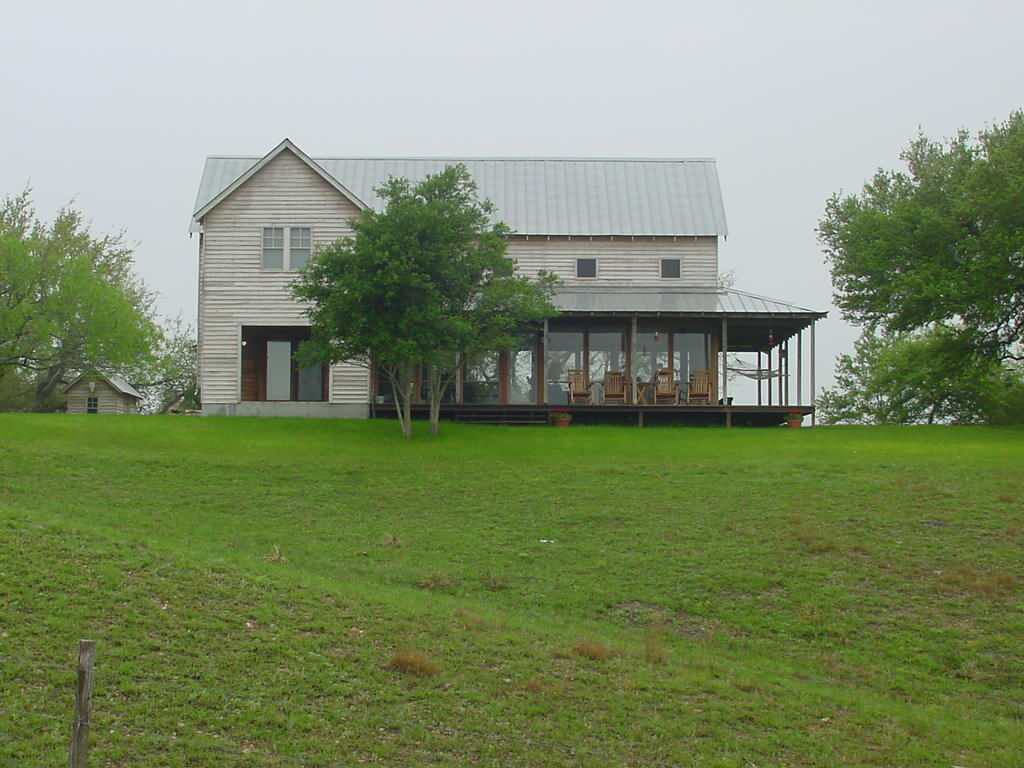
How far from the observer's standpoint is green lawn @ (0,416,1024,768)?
451 inches

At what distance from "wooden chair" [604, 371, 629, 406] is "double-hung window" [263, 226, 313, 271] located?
10.1 meters

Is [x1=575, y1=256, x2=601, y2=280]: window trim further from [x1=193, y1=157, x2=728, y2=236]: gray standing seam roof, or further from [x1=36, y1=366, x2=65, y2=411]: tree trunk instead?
[x1=36, y1=366, x2=65, y2=411]: tree trunk

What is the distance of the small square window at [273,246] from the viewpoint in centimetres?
3772

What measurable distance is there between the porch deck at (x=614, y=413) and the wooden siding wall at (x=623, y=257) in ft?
18.4

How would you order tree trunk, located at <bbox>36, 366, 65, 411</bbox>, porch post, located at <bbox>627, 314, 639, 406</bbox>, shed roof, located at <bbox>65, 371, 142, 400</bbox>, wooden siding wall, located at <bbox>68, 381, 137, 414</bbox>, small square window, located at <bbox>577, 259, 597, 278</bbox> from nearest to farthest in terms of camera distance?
porch post, located at <bbox>627, 314, 639, 406</bbox>
small square window, located at <bbox>577, 259, 597, 278</bbox>
shed roof, located at <bbox>65, 371, 142, 400</bbox>
wooden siding wall, located at <bbox>68, 381, 137, 414</bbox>
tree trunk, located at <bbox>36, 366, 65, 411</bbox>

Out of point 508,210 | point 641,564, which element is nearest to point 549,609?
point 641,564

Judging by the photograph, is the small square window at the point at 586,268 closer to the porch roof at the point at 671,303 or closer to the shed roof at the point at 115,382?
the porch roof at the point at 671,303

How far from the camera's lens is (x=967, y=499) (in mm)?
22797

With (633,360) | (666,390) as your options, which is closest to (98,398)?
(633,360)

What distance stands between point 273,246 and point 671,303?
12460mm

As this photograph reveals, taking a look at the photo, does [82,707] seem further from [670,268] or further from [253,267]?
[670,268]

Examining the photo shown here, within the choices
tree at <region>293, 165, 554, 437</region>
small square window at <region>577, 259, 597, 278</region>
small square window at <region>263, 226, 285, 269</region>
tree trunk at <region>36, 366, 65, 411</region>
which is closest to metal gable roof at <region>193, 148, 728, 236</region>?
small square window at <region>577, 259, 597, 278</region>

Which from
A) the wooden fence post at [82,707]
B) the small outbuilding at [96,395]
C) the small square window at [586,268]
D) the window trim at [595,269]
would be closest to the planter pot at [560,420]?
the window trim at [595,269]

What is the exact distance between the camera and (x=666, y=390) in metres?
36.2
